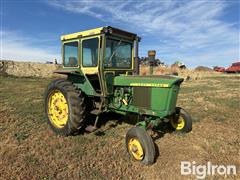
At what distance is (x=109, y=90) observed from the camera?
5.79m

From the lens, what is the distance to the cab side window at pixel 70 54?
20.5 ft

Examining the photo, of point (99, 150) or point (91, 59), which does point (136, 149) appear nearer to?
point (99, 150)

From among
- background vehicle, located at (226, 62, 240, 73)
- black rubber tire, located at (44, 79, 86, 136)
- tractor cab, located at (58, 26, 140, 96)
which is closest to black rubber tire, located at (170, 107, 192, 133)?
tractor cab, located at (58, 26, 140, 96)

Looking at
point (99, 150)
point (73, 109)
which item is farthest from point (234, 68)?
point (99, 150)

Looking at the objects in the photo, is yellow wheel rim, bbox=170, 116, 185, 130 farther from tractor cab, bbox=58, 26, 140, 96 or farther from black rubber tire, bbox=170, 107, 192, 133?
tractor cab, bbox=58, 26, 140, 96

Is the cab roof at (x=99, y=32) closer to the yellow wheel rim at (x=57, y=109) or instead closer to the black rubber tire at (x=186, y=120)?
the yellow wheel rim at (x=57, y=109)

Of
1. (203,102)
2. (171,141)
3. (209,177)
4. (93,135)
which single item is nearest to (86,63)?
(93,135)

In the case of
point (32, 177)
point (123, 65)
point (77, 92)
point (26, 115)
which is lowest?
point (32, 177)

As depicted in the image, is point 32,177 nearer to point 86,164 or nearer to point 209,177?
point 86,164

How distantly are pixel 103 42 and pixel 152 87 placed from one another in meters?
1.56

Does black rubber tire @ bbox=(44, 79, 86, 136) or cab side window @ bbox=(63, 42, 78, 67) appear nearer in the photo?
black rubber tire @ bbox=(44, 79, 86, 136)

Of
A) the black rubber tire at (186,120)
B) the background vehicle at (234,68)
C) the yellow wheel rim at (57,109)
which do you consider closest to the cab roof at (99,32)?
the yellow wheel rim at (57,109)

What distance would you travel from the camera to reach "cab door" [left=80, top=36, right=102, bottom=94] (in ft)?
18.7

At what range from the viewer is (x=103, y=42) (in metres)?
5.47
